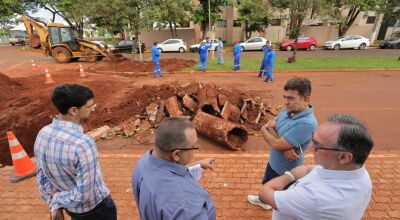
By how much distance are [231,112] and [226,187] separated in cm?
278

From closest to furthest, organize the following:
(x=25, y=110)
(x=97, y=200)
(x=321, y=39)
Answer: (x=97, y=200), (x=25, y=110), (x=321, y=39)

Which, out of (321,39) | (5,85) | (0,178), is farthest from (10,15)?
(321,39)

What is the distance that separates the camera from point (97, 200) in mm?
2373

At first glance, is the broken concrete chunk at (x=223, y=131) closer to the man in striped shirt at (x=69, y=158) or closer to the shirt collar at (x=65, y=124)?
the man in striped shirt at (x=69, y=158)

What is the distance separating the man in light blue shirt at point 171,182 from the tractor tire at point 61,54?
19.9 meters

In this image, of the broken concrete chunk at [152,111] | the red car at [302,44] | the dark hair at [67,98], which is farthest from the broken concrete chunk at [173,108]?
the red car at [302,44]

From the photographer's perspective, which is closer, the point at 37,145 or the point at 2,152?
the point at 37,145

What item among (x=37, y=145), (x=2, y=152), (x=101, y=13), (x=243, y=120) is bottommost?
(x=2, y=152)

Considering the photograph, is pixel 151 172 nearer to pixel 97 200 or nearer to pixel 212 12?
pixel 97 200

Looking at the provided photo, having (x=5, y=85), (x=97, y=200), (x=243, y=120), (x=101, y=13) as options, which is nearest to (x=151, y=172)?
(x=97, y=200)

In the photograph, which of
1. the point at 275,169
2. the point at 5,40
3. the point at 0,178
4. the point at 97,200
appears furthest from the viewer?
the point at 5,40

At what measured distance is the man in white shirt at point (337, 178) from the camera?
148 centimetres

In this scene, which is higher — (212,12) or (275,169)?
(212,12)

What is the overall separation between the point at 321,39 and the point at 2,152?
34.3 metres
